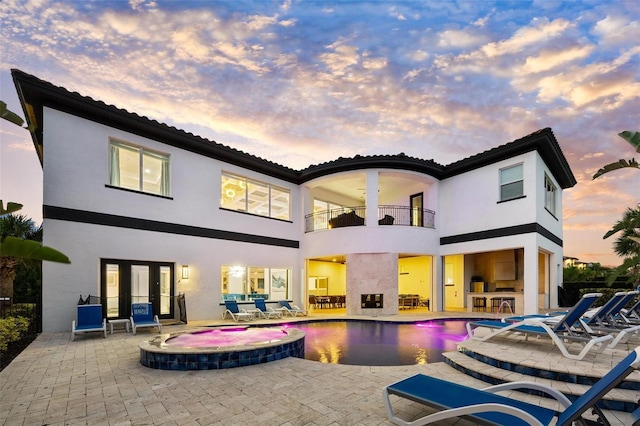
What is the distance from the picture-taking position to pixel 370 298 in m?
15.8

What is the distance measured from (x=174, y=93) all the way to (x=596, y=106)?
17.0 meters

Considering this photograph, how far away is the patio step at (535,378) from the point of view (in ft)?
12.8

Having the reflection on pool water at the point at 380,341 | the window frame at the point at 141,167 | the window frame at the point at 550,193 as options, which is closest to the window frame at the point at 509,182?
the window frame at the point at 550,193

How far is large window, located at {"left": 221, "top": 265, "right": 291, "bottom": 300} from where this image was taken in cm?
1460

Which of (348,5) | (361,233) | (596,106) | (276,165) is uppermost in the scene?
(348,5)

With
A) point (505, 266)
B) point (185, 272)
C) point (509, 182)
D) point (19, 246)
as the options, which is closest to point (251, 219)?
point (185, 272)

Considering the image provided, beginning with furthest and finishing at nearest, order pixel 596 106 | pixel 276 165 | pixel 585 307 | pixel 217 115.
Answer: pixel 276 165 < pixel 217 115 < pixel 596 106 < pixel 585 307

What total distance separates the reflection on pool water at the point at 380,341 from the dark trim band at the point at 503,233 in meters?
4.06

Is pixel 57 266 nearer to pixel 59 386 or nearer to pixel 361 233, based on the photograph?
pixel 59 386

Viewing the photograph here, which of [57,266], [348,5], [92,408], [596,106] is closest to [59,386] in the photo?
[92,408]

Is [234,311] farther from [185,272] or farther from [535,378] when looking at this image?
[535,378]

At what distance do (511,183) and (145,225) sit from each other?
15.1 metres

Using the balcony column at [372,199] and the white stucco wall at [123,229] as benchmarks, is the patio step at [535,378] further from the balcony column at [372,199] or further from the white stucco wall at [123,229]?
the white stucco wall at [123,229]

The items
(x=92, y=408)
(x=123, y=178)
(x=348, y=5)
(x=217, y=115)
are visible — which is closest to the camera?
(x=92, y=408)
